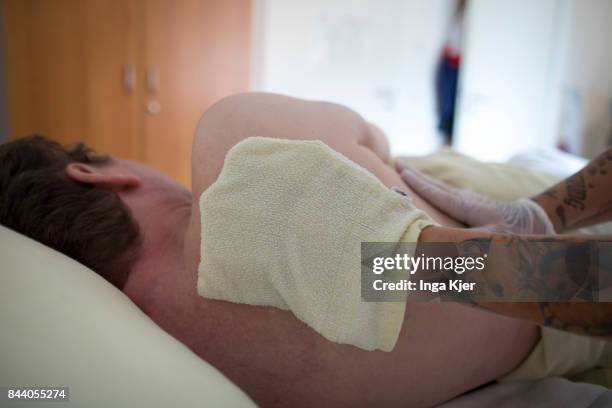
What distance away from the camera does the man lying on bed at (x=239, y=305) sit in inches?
24.5

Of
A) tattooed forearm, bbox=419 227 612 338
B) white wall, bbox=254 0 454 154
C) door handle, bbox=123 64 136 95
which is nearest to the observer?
tattooed forearm, bbox=419 227 612 338

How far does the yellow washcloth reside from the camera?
48 centimetres

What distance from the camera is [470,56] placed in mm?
3652

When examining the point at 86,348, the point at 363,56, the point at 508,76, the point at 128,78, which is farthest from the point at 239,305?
the point at 508,76

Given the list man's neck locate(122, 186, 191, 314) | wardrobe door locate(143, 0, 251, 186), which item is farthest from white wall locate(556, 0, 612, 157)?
man's neck locate(122, 186, 191, 314)

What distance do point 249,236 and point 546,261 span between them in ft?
1.04

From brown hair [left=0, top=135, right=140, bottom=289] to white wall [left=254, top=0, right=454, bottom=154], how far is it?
9.21 feet

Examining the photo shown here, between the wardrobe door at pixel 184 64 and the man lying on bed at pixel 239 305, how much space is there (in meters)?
1.91

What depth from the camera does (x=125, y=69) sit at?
249cm

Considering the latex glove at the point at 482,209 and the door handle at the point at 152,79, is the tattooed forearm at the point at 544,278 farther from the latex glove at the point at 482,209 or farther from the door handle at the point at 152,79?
the door handle at the point at 152,79

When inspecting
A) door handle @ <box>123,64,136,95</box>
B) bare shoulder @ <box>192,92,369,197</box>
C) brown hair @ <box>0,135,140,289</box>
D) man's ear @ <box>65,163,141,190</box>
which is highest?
door handle @ <box>123,64,136,95</box>

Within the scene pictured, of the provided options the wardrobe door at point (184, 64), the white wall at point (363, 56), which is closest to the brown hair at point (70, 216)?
the wardrobe door at point (184, 64)

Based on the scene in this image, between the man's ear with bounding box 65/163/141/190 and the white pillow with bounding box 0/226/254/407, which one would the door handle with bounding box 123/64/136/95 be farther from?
the white pillow with bounding box 0/226/254/407

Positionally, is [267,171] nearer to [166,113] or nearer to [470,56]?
[166,113]
